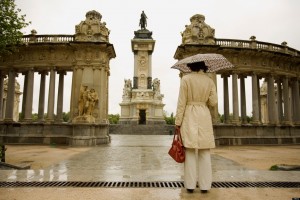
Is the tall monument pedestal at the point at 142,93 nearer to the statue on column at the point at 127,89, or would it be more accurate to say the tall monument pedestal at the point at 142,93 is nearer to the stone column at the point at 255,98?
the statue on column at the point at 127,89

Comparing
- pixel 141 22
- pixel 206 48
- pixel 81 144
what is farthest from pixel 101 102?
pixel 141 22

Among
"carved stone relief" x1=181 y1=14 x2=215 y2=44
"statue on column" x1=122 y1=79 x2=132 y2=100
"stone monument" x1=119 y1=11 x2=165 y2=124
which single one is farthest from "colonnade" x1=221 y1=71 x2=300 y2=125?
"statue on column" x1=122 y1=79 x2=132 y2=100

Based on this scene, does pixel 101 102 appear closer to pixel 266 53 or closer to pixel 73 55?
pixel 73 55

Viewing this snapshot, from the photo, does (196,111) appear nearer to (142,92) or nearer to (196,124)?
(196,124)

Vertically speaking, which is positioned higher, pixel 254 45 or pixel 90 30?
pixel 90 30

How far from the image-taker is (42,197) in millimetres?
4652

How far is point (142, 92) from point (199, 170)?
130ft

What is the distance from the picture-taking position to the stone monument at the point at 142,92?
142 feet

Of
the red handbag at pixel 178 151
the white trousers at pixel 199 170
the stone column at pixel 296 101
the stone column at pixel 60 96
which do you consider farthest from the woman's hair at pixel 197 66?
the stone column at pixel 296 101

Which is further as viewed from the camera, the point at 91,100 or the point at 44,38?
the point at 44,38

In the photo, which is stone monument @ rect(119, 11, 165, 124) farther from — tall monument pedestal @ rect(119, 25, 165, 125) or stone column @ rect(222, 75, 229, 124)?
stone column @ rect(222, 75, 229, 124)

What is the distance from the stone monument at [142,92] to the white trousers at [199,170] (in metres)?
36.9

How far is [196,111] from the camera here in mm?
5340

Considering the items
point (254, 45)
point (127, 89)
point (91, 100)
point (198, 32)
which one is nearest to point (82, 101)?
point (91, 100)
